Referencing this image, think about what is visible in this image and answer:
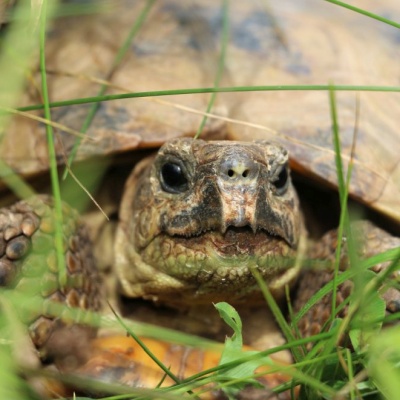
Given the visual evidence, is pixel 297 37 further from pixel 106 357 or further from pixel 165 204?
pixel 106 357

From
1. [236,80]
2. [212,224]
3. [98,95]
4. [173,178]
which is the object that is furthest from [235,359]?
[236,80]

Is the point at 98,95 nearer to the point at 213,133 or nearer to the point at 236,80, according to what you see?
the point at 213,133

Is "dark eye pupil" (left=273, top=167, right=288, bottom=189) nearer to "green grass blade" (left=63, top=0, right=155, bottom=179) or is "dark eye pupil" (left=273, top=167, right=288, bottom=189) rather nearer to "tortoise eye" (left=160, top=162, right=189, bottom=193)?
"tortoise eye" (left=160, top=162, right=189, bottom=193)

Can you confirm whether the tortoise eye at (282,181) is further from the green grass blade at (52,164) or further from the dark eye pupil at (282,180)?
the green grass blade at (52,164)

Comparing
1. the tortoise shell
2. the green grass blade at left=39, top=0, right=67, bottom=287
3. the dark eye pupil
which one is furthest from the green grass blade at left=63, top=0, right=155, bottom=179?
the dark eye pupil

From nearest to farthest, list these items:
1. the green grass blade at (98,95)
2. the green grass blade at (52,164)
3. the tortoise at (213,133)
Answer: the green grass blade at (52,164) → the tortoise at (213,133) → the green grass blade at (98,95)

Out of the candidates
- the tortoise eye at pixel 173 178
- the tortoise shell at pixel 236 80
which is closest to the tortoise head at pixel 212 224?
the tortoise eye at pixel 173 178

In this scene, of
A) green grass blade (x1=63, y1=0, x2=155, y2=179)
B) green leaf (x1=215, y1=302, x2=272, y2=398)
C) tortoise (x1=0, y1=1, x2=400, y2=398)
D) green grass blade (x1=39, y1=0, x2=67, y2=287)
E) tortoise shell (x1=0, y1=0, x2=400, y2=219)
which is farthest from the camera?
tortoise shell (x1=0, y1=0, x2=400, y2=219)
